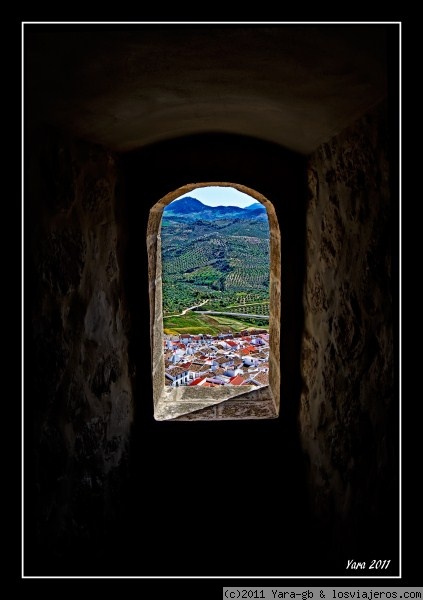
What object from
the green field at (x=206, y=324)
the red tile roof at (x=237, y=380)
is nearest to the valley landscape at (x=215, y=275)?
the green field at (x=206, y=324)

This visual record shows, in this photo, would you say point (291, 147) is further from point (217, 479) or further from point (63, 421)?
point (217, 479)

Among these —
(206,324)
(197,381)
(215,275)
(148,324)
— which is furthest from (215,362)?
(215,275)

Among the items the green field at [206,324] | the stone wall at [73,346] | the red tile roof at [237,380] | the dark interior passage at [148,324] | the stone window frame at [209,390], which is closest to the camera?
the dark interior passage at [148,324]

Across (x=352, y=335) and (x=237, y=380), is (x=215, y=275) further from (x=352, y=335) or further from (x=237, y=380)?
(x=352, y=335)

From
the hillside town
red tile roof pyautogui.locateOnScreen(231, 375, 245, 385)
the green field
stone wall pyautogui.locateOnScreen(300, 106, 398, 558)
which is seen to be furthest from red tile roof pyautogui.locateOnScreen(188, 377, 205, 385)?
stone wall pyautogui.locateOnScreen(300, 106, 398, 558)

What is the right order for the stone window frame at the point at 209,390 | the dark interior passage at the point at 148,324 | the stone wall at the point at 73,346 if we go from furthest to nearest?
the stone window frame at the point at 209,390 → the stone wall at the point at 73,346 → the dark interior passage at the point at 148,324

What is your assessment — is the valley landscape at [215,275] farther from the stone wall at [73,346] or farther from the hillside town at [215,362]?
the stone wall at [73,346]

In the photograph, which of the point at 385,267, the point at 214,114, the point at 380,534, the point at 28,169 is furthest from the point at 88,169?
the point at 380,534
